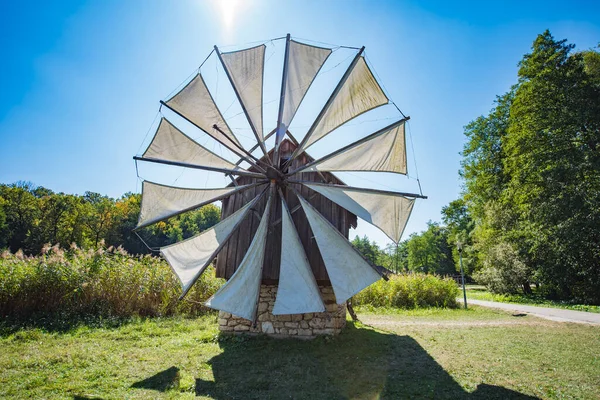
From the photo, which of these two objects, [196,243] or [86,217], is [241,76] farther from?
[86,217]

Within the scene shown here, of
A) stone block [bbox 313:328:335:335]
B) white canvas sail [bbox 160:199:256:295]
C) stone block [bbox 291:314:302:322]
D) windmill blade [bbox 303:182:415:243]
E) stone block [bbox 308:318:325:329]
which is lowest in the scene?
stone block [bbox 313:328:335:335]

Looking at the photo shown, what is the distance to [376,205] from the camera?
25.7 feet

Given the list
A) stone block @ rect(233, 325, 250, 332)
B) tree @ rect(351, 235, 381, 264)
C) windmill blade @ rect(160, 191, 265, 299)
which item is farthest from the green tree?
tree @ rect(351, 235, 381, 264)

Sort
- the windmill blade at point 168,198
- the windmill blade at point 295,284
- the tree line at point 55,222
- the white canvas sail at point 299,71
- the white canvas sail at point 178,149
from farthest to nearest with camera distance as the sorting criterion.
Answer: the tree line at point 55,222 → the white canvas sail at point 178,149 → the windmill blade at point 168,198 → the white canvas sail at point 299,71 → the windmill blade at point 295,284

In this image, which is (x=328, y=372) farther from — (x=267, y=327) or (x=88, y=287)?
(x=88, y=287)

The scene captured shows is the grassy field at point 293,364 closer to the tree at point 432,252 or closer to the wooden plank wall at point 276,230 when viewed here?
the wooden plank wall at point 276,230

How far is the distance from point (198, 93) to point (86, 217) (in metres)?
51.1

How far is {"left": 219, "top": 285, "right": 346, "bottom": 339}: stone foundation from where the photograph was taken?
8258mm

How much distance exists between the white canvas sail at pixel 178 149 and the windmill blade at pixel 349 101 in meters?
2.46

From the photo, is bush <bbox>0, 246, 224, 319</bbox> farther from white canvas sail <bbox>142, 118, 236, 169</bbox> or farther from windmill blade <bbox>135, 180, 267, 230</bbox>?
white canvas sail <bbox>142, 118, 236, 169</bbox>

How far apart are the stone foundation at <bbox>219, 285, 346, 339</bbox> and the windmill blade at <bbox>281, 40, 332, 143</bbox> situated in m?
4.84

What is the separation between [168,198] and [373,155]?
574cm

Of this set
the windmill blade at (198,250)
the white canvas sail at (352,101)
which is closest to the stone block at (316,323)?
the windmill blade at (198,250)

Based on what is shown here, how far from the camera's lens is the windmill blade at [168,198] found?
7.99 meters
